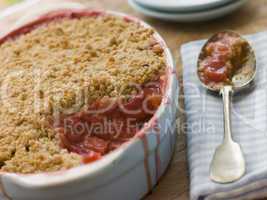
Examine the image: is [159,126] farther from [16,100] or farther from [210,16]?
[210,16]

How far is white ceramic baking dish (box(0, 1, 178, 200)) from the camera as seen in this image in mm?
1257

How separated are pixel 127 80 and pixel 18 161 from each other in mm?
372

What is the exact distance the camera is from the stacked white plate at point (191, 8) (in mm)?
1962

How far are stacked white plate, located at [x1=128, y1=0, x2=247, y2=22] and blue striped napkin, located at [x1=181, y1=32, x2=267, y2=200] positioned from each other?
0.53 feet

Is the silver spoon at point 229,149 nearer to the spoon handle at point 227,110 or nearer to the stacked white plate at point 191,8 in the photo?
the spoon handle at point 227,110

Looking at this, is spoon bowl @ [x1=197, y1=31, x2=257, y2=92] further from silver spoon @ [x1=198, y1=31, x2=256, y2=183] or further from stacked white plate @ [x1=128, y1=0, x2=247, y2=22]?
stacked white plate @ [x1=128, y1=0, x2=247, y2=22]

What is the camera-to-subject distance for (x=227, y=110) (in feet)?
5.12

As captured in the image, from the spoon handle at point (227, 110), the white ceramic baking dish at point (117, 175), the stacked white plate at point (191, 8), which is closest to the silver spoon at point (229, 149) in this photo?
the spoon handle at point (227, 110)

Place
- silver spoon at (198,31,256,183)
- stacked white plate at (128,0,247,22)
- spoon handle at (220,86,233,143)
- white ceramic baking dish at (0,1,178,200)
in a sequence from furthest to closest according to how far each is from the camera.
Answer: stacked white plate at (128,0,247,22), spoon handle at (220,86,233,143), silver spoon at (198,31,256,183), white ceramic baking dish at (0,1,178,200)

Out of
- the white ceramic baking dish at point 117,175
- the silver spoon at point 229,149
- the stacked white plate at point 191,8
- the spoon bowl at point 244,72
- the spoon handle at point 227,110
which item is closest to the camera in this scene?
the white ceramic baking dish at point 117,175

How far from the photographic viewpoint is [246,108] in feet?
5.31

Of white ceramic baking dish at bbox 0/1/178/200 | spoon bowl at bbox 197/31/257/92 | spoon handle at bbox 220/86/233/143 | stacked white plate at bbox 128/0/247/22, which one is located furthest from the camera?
stacked white plate at bbox 128/0/247/22

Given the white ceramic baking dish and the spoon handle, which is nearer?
the white ceramic baking dish

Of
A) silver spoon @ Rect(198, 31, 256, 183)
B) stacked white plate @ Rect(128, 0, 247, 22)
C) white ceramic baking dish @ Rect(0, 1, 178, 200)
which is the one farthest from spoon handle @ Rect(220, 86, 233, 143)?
stacked white plate @ Rect(128, 0, 247, 22)
